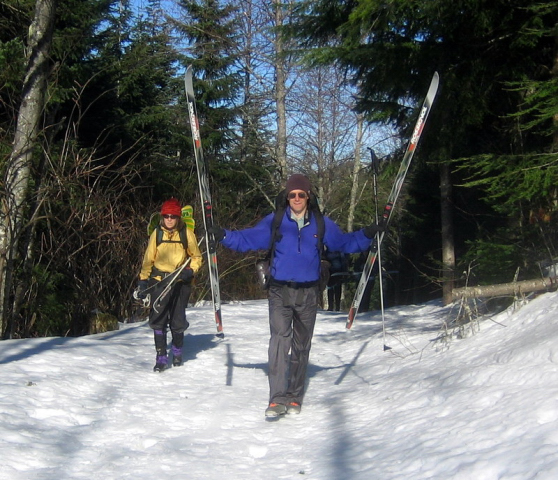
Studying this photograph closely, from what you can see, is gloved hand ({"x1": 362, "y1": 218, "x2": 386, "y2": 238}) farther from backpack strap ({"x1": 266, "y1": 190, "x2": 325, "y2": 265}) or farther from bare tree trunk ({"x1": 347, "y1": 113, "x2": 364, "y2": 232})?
bare tree trunk ({"x1": 347, "y1": 113, "x2": 364, "y2": 232})

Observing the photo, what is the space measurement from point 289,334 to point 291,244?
0.77 meters

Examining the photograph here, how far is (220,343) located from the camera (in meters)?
9.16

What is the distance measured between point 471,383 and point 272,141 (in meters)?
19.7

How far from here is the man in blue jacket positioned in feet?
18.7

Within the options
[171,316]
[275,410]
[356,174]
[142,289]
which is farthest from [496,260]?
[356,174]

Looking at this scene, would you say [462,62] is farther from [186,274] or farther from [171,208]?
[186,274]

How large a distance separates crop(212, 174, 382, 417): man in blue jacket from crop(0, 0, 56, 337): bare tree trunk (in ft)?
15.6

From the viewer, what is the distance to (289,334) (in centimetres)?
578

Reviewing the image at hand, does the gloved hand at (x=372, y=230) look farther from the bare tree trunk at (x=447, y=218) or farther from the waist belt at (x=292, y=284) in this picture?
the bare tree trunk at (x=447, y=218)

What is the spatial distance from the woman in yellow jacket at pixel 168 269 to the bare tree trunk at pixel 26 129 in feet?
10.5

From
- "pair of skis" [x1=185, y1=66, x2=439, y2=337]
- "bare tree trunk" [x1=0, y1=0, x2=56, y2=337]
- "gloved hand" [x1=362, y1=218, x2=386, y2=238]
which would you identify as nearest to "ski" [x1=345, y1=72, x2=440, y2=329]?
"pair of skis" [x1=185, y1=66, x2=439, y2=337]

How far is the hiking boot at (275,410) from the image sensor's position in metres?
5.46

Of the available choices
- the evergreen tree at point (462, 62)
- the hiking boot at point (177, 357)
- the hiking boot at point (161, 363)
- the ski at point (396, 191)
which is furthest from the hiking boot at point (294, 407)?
the evergreen tree at point (462, 62)

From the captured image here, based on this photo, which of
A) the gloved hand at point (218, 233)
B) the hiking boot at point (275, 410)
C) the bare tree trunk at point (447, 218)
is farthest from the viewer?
the bare tree trunk at point (447, 218)
